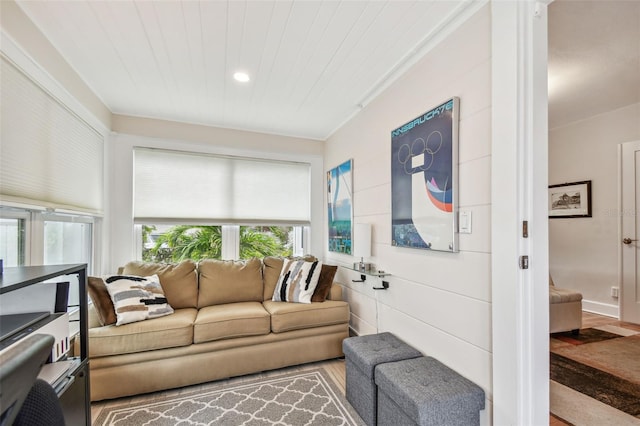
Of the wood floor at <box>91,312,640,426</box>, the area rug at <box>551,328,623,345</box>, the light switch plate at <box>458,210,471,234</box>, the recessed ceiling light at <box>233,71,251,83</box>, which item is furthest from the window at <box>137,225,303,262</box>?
the area rug at <box>551,328,623,345</box>

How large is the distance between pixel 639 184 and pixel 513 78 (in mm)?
3472

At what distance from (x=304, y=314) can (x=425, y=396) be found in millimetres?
1367

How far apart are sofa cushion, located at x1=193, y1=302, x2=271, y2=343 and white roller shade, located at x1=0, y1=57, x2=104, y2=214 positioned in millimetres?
1363

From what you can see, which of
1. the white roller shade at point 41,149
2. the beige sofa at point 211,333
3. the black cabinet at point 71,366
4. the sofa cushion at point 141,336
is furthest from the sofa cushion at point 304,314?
the white roller shade at point 41,149

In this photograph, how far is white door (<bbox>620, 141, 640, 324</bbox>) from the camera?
3387mm

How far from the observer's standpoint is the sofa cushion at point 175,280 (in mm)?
2717

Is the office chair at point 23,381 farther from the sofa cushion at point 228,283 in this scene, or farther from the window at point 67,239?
the sofa cushion at point 228,283

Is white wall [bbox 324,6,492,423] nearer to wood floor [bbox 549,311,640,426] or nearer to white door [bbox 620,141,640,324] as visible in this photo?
wood floor [bbox 549,311,640,426]

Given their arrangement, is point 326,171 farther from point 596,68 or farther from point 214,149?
point 596,68

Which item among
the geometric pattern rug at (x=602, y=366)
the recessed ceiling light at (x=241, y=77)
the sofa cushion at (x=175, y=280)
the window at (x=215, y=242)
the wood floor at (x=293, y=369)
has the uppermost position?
the recessed ceiling light at (x=241, y=77)

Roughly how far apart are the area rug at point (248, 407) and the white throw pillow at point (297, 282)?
0.73 meters

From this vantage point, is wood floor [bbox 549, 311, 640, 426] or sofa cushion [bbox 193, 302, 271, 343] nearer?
sofa cushion [bbox 193, 302, 271, 343]

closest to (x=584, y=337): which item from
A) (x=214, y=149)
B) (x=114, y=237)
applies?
(x=214, y=149)

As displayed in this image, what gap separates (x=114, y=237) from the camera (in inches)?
119
